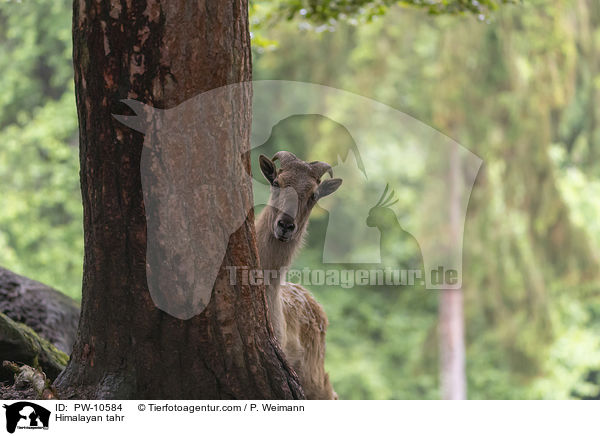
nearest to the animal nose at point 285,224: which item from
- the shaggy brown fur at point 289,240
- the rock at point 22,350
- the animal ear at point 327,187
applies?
the shaggy brown fur at point 289,240

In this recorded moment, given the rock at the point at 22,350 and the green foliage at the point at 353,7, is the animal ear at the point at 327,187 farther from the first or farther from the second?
the rock at the point at 22,350

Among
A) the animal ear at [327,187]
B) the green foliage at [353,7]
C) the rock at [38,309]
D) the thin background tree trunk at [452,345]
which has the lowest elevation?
the thin background tree trunk at [452,345]

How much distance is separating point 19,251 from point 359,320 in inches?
317

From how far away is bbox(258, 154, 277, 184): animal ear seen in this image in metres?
4.19

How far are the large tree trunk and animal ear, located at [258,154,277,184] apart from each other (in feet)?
3.17

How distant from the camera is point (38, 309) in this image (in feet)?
16.6

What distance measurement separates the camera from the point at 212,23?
299 centimetres

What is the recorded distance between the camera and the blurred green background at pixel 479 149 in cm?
1165

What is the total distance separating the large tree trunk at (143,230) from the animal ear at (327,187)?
3.28 ft

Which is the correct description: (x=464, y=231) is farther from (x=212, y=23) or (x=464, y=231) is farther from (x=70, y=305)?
(x=212, y=23)

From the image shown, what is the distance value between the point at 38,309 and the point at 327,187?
2511mm

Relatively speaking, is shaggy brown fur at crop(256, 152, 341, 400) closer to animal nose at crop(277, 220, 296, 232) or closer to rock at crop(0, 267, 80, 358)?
animal nose at crop(277, 220, 296, 232)
